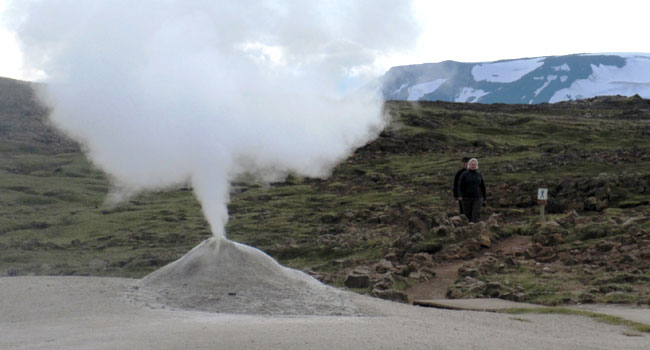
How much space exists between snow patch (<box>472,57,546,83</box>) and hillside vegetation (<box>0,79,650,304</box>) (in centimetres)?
8131

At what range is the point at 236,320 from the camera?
8453 millimetres

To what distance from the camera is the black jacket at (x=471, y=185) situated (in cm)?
1638

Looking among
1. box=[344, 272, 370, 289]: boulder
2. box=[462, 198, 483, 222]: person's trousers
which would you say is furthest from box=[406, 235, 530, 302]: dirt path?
box=[462, 198, 483, 222]: person's trousers

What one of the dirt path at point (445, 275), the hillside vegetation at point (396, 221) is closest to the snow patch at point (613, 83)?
the hillside vegetation at point (396, 221)

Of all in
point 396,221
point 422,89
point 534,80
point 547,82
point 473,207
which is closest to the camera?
point 473,207

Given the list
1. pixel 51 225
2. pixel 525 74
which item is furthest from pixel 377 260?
pixel 525 74

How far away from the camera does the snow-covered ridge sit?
11556 centimetres

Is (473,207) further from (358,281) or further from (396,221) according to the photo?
(358,281)

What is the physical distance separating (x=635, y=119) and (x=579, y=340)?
57.0 meters

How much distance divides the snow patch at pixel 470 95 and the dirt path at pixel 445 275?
10754cm

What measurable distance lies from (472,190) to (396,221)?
5366 millimetres

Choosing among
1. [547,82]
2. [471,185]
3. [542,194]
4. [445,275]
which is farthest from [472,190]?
[547,82]

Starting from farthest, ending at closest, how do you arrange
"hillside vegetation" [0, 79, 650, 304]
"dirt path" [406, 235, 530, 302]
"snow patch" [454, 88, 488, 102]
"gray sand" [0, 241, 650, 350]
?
"snow patch" [454, 88, 488, 102] < "hillside vegetation" [0, 79, 650, 304] < "dirt path" [406, 235, 530, 302] < "gray sand" [0, 241, 650, 350]

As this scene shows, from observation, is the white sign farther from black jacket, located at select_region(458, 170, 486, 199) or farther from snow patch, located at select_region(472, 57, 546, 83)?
snow patch, located at select_region(472, 57, 546, 83)
